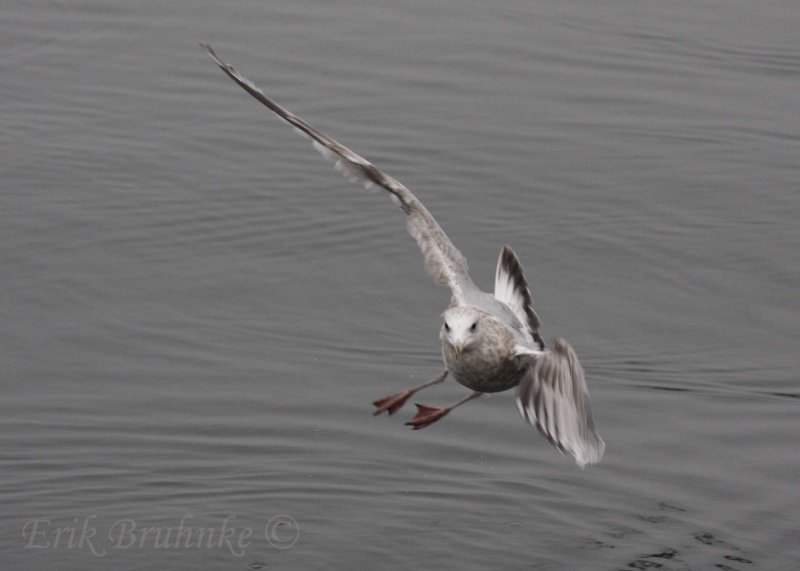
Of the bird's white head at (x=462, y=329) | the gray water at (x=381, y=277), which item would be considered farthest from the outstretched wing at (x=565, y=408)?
the gray water at (x=381, y=277)

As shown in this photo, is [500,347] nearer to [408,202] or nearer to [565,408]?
[565,408]

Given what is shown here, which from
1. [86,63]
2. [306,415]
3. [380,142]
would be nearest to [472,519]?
[306,415]

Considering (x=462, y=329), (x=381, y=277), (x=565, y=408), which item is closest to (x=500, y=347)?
(x=462, y=329)

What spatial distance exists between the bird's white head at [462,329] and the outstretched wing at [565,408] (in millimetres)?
559

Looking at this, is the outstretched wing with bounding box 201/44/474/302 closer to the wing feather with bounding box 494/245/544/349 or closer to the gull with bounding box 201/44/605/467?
the gull with bounding box 201/44/605/467

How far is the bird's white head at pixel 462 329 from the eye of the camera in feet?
23.9

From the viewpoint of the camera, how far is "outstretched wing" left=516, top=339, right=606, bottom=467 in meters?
6.54

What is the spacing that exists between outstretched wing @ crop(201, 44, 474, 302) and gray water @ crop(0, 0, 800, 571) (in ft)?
4.74

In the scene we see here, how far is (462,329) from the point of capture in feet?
23.9

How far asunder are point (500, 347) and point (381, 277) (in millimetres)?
3643

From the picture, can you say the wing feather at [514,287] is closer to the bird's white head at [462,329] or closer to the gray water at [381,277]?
the bird's white head at [462,329]

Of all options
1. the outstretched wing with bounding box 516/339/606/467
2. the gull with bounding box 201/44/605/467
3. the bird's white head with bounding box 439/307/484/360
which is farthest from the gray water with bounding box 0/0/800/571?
the outstretched wing with bounding box 516/339/606/467

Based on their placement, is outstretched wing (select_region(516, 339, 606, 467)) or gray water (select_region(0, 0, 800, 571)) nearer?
outstretched wing (select_region(516, 339, 606, 467))

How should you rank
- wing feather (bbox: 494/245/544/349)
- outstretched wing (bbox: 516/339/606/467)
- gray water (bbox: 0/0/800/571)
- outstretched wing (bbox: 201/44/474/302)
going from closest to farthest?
outstretched wing (bbox: 516/339/606/467) < outstretched wing (bbox: 201/44/474/302) < wing feather (bbox: 494/245/544/349) < gray water (bbox: 0/0/800/571)
